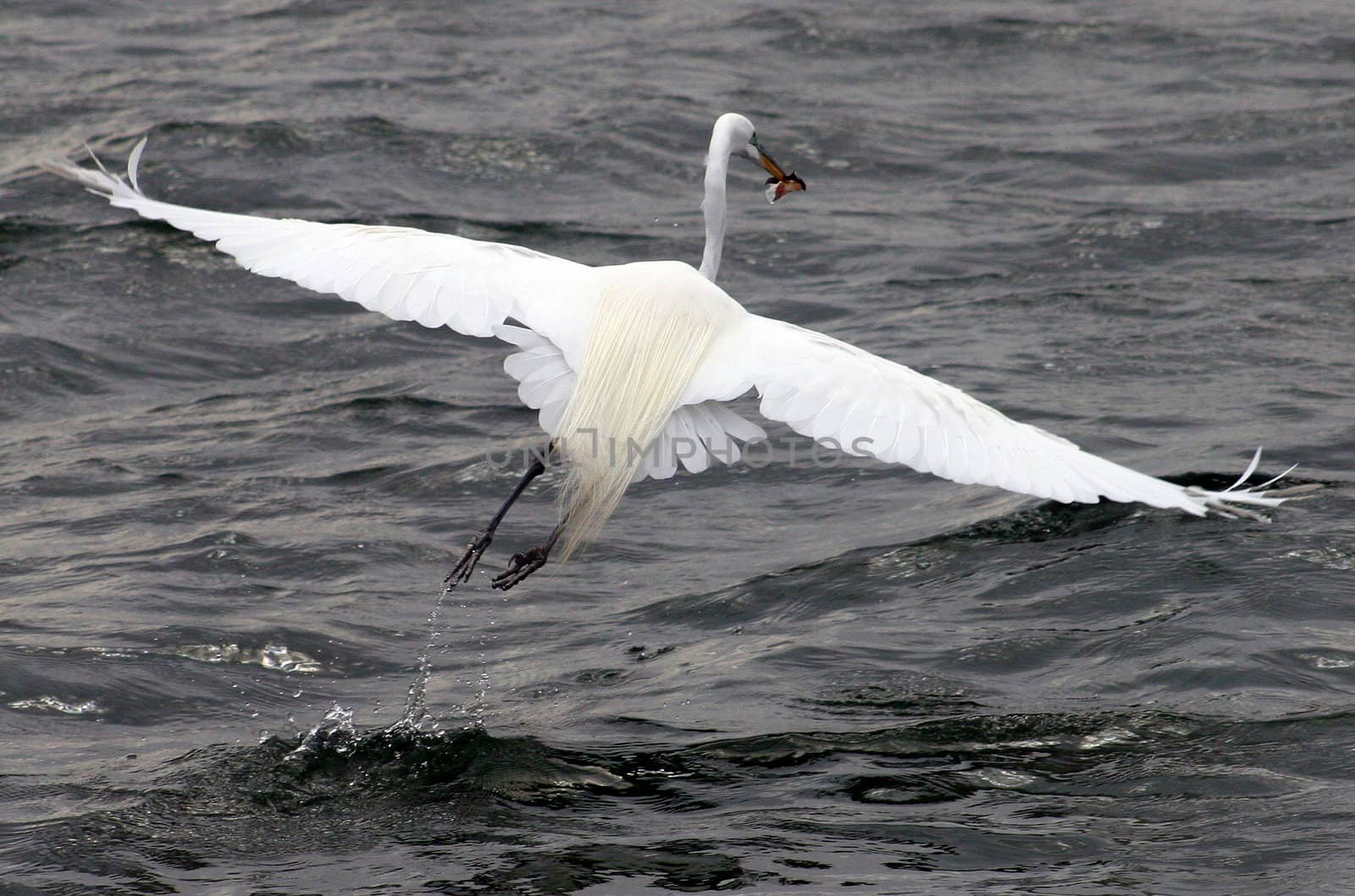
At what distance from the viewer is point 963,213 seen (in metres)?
12.5

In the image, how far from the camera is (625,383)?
→ 228 inches

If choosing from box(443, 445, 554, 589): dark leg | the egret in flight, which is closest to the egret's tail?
the egret in flight

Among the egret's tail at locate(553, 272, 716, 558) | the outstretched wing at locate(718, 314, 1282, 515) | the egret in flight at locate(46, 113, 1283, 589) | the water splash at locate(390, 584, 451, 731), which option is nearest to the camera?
the outstretched wing at locate(718, 314, 1282, 515)

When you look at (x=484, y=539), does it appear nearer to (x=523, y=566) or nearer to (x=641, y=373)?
(x=523, y=566)

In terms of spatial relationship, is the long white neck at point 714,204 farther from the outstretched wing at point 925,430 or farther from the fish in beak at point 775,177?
the outstretched wing at point 925,430

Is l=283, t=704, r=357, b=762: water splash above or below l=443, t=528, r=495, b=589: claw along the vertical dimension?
below

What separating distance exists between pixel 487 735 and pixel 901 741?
1.43 metres

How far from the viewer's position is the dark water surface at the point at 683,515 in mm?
5359

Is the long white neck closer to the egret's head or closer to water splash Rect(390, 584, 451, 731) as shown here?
the egret's head

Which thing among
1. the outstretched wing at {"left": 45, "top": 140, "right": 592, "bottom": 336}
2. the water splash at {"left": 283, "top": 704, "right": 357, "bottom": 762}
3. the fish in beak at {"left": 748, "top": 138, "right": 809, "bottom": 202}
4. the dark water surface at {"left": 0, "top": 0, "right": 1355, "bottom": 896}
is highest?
the fish in beak at {"left": 748, "top": 138, "right": 809, "bottom": 202}

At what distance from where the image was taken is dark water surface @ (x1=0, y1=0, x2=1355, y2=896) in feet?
17.6

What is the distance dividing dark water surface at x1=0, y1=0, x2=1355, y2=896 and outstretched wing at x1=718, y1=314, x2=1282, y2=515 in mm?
989

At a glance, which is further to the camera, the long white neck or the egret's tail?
the long white neck

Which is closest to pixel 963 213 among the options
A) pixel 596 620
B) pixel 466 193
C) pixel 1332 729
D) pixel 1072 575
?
pixel 466 193
